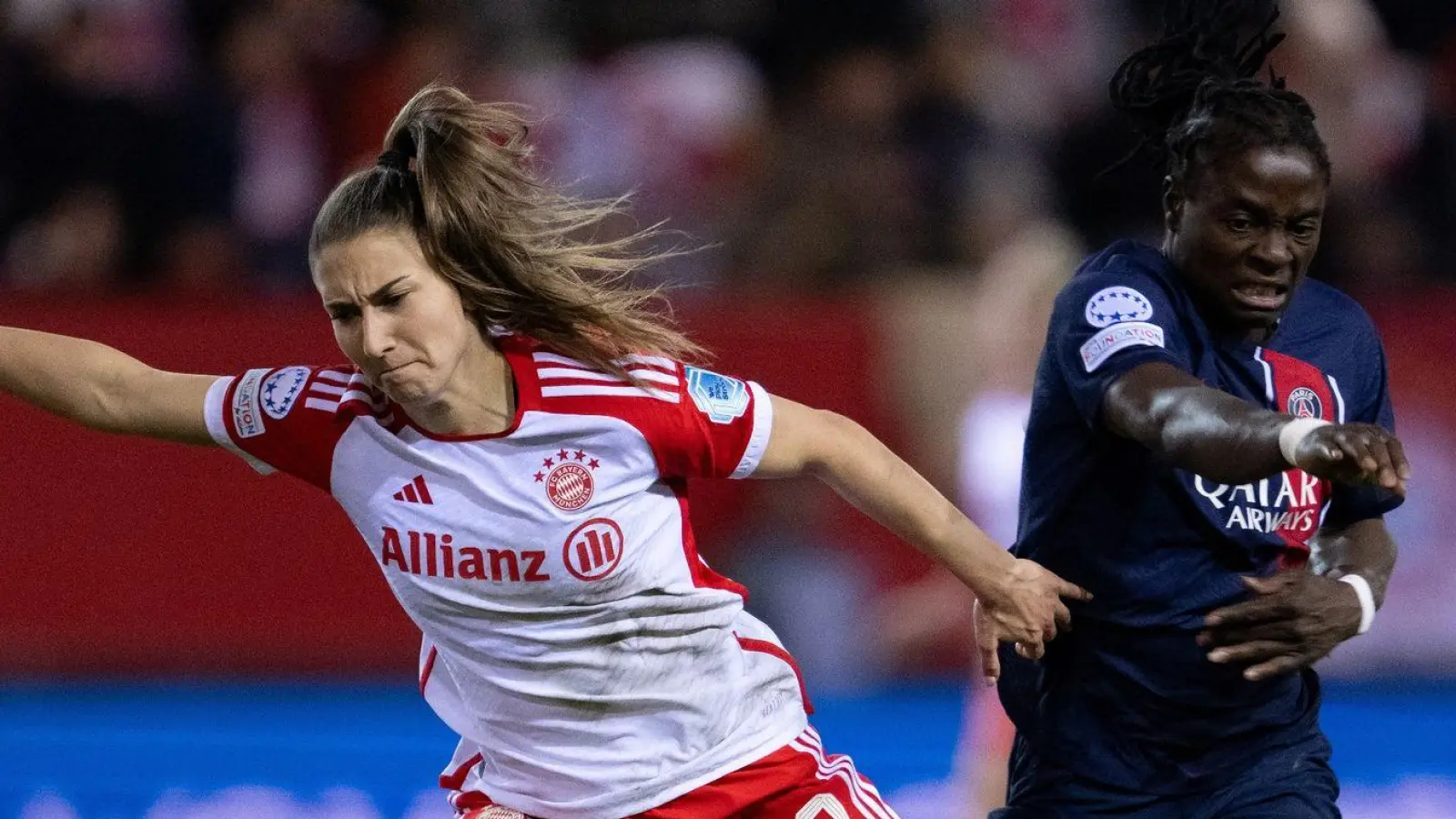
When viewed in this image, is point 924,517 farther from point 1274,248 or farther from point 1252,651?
point 1274,248

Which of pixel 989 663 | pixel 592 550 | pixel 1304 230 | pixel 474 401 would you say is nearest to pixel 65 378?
pixel 474 401

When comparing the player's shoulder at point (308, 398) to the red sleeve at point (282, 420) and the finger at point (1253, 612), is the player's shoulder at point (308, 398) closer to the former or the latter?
the red sleeve at point (282, 420)

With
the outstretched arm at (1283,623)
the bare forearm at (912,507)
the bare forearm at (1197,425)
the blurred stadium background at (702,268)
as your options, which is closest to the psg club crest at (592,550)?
the bare forearm at (912,507)

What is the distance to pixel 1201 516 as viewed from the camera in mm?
3674

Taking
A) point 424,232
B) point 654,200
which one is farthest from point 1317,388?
point 654,200

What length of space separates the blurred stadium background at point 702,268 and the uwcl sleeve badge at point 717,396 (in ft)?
10.2

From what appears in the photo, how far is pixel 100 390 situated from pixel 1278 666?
2.14 m

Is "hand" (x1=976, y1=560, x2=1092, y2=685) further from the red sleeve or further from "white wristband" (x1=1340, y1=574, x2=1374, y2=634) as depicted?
the red sleeve

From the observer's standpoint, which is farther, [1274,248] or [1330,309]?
[1330,309]

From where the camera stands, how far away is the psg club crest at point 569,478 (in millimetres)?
3615

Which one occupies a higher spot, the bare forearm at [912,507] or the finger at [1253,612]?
the bare forearm at [912,507]

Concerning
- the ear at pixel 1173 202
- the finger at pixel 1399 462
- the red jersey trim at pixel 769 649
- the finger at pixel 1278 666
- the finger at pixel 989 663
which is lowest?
the finger at pixel 1278 666

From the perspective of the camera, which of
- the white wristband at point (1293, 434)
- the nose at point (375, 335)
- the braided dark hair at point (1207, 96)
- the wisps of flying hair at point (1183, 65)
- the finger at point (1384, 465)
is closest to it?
the finger at point (1384, 465)

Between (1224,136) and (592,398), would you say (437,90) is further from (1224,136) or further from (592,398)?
(1224,136)
